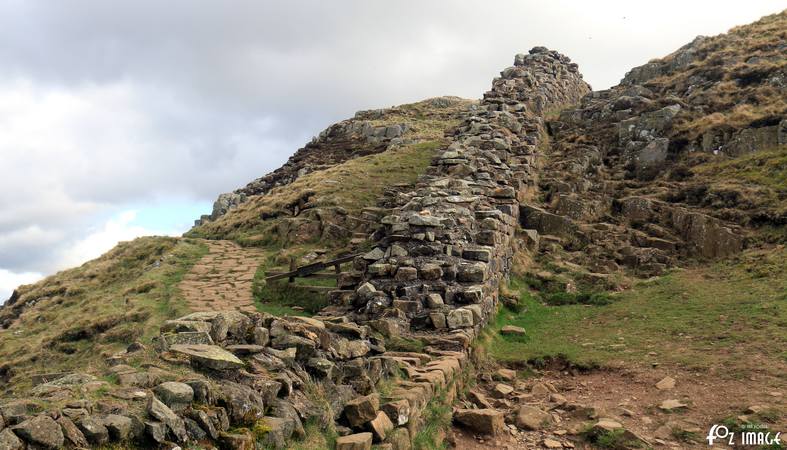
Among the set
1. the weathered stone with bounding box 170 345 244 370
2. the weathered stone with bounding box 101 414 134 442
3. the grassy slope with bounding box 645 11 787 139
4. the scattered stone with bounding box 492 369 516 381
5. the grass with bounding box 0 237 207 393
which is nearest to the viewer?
the weathered stone with bounding box 101 414 134 442

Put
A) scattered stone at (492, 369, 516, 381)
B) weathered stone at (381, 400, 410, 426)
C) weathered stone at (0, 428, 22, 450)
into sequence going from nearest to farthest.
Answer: weathered stone at (0, 428, 22, 450) → weathered stone at (381, 400, 410, 426) → scattered stone at (492, 369, 516, 381)

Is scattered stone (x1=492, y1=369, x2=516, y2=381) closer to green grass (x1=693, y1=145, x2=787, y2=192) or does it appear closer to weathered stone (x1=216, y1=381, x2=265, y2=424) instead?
weathered stone (x1=216, y1=381, x2=265, y2=424)

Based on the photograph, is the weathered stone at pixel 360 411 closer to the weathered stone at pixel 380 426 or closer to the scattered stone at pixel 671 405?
the weathered stone at pixel 380 426

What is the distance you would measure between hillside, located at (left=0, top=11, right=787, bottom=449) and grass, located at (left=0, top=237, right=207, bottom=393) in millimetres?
124

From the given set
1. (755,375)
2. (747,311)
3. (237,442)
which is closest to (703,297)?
(747,311)

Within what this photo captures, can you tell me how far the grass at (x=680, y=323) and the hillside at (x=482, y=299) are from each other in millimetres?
71

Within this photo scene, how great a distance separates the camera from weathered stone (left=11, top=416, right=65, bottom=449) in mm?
3746

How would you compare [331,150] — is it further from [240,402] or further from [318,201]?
[240,402]

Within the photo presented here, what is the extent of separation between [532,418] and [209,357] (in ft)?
18.7

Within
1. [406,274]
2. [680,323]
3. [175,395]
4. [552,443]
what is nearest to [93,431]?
[175,395]

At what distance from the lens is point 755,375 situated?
9.17 m

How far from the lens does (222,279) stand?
1839 centimetres
